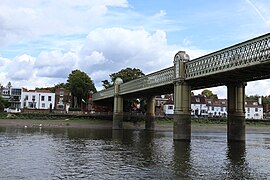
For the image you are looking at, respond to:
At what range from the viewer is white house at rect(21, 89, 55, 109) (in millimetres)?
129625

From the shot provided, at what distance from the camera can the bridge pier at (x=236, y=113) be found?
61.2 metres

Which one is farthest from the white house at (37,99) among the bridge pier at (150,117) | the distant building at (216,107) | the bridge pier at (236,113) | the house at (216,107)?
the bridge pier at (236,113)

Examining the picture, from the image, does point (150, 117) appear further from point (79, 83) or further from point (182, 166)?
point (182, 166)

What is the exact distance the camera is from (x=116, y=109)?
9856cm

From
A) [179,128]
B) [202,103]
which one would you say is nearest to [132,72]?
[202,103]

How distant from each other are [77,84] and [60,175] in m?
110

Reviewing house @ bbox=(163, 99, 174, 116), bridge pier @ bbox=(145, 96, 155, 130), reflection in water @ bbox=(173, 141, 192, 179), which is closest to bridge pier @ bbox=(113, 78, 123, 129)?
bridge pier @ bbox=(145, 96, 155, 130)

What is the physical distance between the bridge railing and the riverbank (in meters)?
50.0

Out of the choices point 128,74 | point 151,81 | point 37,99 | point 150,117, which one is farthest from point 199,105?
point 151,81

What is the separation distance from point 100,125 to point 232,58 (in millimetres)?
65181

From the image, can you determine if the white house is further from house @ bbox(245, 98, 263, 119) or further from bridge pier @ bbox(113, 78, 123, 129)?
house @ bbox(245, 98, 263, 119)

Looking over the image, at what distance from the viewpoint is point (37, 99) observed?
13062cm

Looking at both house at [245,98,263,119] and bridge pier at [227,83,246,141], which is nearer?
bridge pier at [227,83,246,141]

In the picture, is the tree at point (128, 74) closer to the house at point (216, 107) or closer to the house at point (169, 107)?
the house at point (169, 107)
